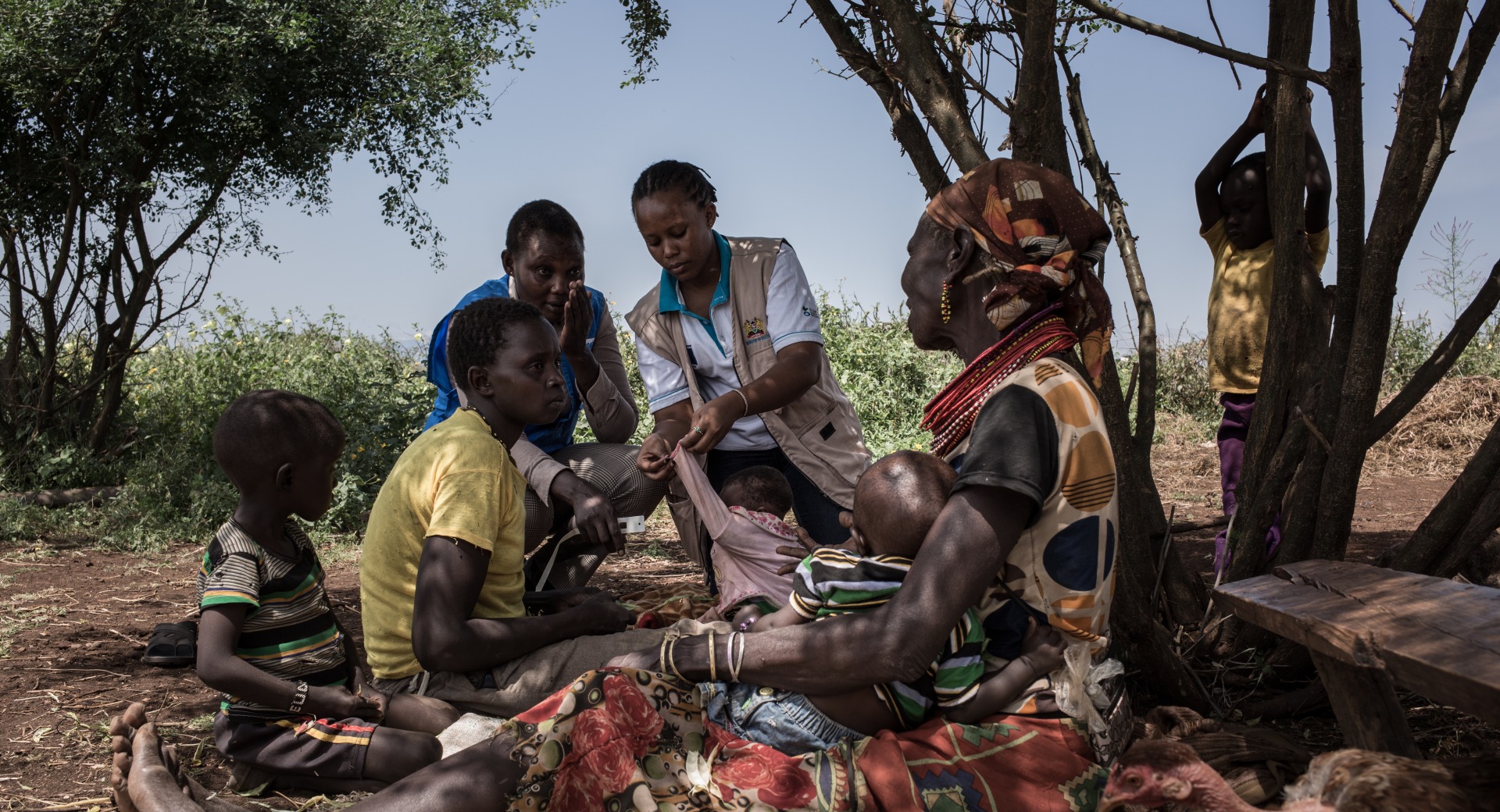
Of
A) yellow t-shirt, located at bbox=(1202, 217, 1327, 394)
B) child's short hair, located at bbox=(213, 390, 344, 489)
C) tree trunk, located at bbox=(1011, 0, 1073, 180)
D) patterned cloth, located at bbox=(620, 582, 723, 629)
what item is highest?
tree trunk, located at bbox=(1011, 0, 1073, 180)

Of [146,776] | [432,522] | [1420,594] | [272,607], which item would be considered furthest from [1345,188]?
[146,776]

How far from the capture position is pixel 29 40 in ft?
25.7

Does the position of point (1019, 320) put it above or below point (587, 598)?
above

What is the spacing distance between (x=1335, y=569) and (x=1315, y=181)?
2463 mm

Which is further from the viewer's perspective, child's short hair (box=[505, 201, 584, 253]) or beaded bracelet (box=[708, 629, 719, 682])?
child's short hair (box=[505, 201, 584, 253])

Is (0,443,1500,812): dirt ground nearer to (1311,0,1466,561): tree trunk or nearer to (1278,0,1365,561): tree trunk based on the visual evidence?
(1311,0,1466,561): tree trunk

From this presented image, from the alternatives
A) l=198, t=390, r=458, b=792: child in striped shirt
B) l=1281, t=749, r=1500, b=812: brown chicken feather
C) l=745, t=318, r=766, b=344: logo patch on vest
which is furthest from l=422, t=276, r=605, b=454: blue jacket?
l=1281, t=749, r=1500, b=812: brown chicken feather

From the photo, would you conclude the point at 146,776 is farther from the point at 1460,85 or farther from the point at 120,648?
the point at 1460,85

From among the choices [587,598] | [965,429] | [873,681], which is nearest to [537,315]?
[587,598]

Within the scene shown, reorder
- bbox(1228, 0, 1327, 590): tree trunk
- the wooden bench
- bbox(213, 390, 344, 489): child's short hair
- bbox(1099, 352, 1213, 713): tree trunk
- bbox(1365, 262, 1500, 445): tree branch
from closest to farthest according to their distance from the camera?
the wooden bench, bbox(213, 390, 344, 489): child's short hair, bbox(1365, 262, 1500, 445): tree branch, bbox(1099, 352, 1213, 713): tree trunk, bbox(1228, 0, 1327, 590): tree trunk

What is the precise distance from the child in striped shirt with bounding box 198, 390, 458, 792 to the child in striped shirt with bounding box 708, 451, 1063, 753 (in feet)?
3.81

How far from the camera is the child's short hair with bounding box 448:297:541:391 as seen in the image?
10.8 ft

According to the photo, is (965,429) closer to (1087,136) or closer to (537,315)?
(537,315)

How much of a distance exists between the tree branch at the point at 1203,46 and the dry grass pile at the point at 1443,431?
25.8 feet
